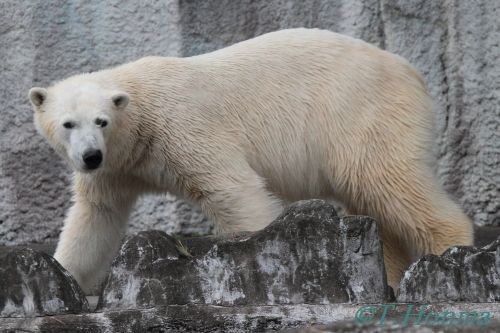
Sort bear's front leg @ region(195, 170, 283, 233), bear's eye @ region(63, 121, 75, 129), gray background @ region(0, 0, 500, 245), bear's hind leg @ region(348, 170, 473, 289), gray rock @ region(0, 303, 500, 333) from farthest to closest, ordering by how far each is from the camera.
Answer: gray background @ region(0, 0, 500, 245) < bear's hind leg @ region(348, 170, 473, 289) < bear's front leg @ region(195, 170, 283, 233) < bear's eye @ region(63, 121, 75, 129) < gray rock @ region(0, 303, 500, 333)

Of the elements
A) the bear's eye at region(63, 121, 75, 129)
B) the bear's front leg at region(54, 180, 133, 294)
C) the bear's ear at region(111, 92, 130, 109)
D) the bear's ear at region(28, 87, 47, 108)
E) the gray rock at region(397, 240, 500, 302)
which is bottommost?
the gray rock at region(397, 240, 500, 302)

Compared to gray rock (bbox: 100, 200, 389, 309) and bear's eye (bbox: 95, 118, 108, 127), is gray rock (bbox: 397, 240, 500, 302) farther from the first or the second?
bear's eye (bbox: 95, 118, 108, 127)

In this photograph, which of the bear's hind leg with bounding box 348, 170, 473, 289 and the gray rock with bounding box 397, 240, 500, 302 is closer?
the gray rock with bounding box 397, 240, 500, 302

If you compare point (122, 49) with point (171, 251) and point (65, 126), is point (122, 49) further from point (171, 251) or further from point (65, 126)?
point (171, 251)

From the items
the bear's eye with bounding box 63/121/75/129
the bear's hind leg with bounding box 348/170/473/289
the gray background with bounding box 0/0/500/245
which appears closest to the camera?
the bear's eye with bounding box 63/121/75/129

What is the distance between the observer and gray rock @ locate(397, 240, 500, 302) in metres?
2.87

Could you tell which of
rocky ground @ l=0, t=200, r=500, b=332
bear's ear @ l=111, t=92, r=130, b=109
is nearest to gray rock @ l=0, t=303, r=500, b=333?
rocky ground @ l=0, t=200, r=500, b=332

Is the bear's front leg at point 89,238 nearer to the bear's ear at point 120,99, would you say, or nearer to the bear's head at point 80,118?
the bear's head at point 80,118

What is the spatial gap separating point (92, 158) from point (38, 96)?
467mm

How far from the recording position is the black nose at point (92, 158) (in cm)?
357

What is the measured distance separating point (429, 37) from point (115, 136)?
6.51 ft

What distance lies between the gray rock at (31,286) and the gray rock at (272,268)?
140 mm

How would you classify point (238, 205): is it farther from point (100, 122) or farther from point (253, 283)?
point (253, 283)

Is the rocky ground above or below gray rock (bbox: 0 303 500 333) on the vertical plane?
above
